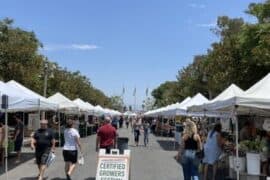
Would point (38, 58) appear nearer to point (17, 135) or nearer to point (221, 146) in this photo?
point (17, 135)

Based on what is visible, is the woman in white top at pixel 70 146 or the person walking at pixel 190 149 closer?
the person walking at pixel 190 149

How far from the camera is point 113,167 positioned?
41.7 feet

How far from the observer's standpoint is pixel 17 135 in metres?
21.7

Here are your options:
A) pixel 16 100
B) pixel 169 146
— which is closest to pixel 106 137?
pixel 16 100

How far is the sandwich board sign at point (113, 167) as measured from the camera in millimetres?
12595

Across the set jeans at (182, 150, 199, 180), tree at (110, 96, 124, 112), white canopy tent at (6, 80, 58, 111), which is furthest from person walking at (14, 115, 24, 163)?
tree at (110, 96, 124, 112)

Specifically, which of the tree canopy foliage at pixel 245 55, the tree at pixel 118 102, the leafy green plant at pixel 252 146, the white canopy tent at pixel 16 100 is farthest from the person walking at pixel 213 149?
the tree at pixel 118 102

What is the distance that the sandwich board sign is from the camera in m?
12.6

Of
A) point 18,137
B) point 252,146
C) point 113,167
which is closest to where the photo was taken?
point 113,167

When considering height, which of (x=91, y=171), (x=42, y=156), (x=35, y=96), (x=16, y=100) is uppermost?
(x=35, y=96)

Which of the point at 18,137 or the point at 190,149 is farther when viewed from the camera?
the point at 18,137

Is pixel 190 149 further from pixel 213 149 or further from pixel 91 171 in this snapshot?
pixel 91 171

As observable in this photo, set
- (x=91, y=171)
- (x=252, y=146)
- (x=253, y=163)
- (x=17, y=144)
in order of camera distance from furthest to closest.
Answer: (x=17, y=144), (x=91, y=171), (x=252, y=146), (x=253, y=163)

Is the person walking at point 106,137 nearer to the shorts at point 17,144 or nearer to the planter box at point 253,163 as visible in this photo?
the planter box at point 253,163
